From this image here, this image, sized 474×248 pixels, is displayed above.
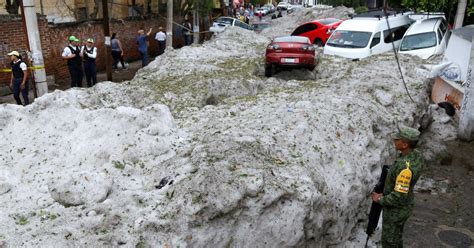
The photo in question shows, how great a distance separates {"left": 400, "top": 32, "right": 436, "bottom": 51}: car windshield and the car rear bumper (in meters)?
4.69

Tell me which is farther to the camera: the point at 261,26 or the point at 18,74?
the point at 261,26

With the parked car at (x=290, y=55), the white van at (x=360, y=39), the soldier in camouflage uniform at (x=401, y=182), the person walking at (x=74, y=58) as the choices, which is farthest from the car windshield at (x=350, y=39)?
the soldier in camouflage uniform at (x=401, y=182)

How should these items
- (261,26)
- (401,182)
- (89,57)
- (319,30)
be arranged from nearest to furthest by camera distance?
(401,182) < (89,57) < (319,30) < (261,26)

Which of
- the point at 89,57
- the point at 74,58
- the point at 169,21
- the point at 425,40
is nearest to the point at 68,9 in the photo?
the point at 169,21

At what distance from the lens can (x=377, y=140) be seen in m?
7.16

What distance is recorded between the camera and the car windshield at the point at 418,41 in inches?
573

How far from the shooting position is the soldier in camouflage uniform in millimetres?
4617

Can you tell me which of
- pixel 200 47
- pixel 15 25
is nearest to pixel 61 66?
pixel 15 25

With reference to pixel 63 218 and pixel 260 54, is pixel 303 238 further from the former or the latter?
pixel 260 54

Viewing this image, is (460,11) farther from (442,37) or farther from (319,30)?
(319,30)

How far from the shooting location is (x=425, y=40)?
48.2 feet

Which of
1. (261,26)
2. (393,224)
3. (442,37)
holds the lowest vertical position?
(261,26)

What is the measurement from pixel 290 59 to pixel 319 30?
7.98 meters

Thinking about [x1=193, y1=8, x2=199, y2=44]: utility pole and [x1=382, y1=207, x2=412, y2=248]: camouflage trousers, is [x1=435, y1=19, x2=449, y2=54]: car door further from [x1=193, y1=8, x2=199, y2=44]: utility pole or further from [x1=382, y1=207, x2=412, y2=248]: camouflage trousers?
[x1=193, y1=8, x2=199, y2=44]: utility pole
